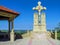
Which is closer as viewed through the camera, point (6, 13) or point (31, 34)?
point (6, 13)

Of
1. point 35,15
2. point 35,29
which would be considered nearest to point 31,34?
point 35,29

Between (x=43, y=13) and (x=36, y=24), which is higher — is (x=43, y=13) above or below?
above

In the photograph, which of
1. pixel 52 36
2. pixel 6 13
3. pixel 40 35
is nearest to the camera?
pixel 6 13

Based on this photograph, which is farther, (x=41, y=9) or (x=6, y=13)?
(x=41, y=9)

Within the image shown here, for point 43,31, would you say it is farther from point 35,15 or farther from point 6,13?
point 6,13

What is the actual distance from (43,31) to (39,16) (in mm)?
2150

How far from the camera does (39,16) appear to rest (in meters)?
24.1

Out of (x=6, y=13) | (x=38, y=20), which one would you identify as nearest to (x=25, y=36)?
(x=38, y=20)

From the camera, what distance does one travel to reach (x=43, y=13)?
2391 cm

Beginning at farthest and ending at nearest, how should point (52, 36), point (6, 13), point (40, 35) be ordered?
point (52, 36) → point (40, 35) → point (6, 13)

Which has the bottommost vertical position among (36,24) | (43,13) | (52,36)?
(52,36)

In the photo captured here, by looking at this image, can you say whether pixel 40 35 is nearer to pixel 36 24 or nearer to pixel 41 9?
pixel 36 24

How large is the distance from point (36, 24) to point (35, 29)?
0.69m

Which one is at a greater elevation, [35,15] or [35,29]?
[35,15]
